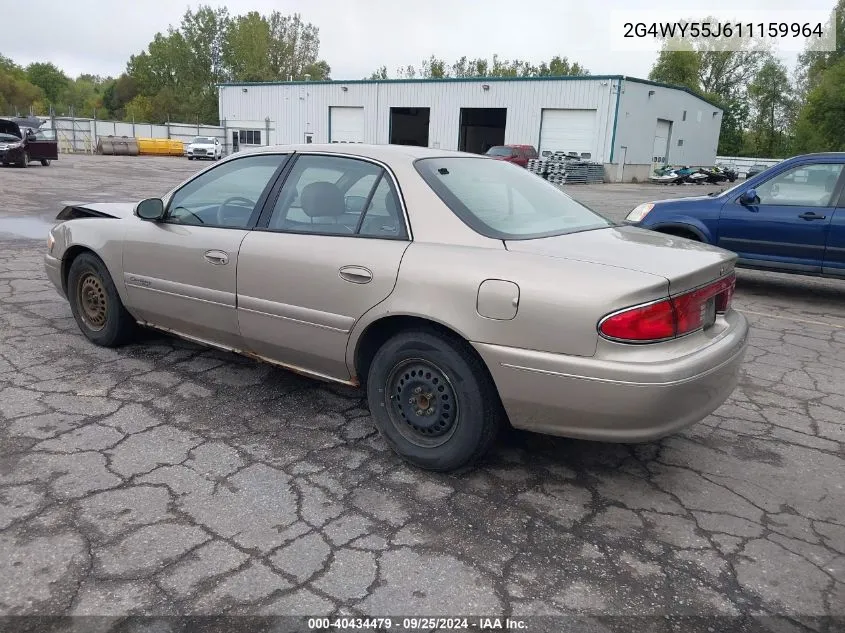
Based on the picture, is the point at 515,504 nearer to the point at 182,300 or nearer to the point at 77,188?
the point at 182,300

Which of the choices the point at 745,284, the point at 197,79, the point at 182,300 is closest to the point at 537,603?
the point at 182,300

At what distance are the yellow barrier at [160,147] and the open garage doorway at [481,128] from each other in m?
19.6

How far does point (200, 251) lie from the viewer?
12.9 ft

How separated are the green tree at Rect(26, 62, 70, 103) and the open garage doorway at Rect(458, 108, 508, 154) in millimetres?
84853

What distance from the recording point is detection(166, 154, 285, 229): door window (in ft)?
12.8

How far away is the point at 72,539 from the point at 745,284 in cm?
788

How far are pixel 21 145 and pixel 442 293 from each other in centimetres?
2532

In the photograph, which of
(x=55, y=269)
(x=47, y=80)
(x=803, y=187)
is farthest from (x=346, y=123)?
(x=47, y=80)

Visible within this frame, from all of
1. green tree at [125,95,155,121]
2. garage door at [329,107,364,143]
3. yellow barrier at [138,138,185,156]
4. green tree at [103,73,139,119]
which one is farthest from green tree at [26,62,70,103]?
garage door at [329,107,364,143]

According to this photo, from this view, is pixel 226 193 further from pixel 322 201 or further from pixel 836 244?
pixel 836 244

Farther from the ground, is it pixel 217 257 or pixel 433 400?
pixel 217 257

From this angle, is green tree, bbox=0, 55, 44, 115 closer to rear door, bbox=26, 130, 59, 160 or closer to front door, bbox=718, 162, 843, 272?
rear door, bbox=26, 130, 59, 160

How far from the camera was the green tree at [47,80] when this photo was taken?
101 meters

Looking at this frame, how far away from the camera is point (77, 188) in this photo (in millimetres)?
17266
